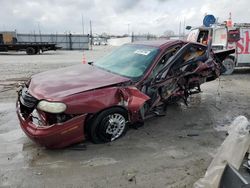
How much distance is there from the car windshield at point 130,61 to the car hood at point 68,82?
0.22m

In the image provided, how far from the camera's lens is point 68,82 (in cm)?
439

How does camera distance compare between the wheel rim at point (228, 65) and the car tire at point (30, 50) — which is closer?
the wheel rim at point (228, 65)

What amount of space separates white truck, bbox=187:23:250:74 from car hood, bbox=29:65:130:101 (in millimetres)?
7968

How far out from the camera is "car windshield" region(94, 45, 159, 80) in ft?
16.0

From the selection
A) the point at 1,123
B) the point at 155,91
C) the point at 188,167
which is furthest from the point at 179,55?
the point at 1,123

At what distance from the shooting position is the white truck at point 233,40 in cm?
1135

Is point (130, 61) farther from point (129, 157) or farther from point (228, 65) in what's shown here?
point (228, 65)

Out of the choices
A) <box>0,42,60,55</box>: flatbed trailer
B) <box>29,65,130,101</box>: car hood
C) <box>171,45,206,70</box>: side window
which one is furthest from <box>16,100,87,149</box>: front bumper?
<box>0,42,60,55</box>: flatbed trailer

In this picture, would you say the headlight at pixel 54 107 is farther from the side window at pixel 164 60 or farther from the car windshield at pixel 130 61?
the side window at pixel 164 60

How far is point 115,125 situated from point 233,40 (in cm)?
871

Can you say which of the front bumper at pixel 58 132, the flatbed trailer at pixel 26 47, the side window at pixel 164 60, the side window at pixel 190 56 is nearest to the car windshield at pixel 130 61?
the side window at pixel 164 60

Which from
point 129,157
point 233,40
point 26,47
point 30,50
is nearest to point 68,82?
point 129,157

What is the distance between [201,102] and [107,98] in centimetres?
365

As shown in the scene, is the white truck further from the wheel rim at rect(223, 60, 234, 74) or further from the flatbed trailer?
the flatbed trailer
